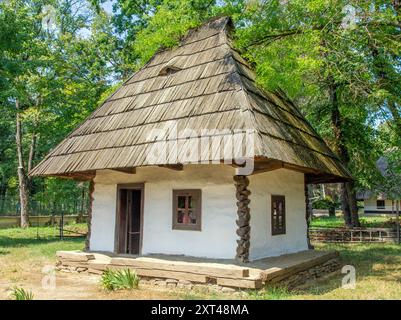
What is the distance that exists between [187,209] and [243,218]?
1.40 metres

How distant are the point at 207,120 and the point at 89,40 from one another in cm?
1645

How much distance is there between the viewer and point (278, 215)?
927 cm

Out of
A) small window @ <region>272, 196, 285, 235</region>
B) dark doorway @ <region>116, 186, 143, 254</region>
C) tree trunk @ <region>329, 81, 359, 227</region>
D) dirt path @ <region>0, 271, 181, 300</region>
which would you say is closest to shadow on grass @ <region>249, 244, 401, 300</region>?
small window @ <region>272, 196, 285, 235</region>

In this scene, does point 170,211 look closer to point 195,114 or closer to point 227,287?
point 195,114

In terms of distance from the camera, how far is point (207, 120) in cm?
767

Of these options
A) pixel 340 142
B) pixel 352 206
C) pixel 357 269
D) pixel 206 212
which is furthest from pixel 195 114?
pixel 352 206

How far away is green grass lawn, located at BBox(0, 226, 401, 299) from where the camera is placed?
648cm

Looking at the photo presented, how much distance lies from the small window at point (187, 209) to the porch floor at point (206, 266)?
2.20ft

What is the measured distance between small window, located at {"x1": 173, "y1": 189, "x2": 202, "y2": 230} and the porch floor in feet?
2.20

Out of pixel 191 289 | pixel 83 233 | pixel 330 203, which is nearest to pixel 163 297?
pixel 191 289

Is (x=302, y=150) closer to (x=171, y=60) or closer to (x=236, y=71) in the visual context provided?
(x=236, y=71)

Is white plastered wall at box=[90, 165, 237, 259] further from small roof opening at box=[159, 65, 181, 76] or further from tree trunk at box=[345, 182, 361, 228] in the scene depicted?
tree trunk at box=[345, 182, 361, 228]

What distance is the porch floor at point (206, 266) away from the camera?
6.62 m

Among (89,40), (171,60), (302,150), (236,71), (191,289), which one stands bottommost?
(191,289)
